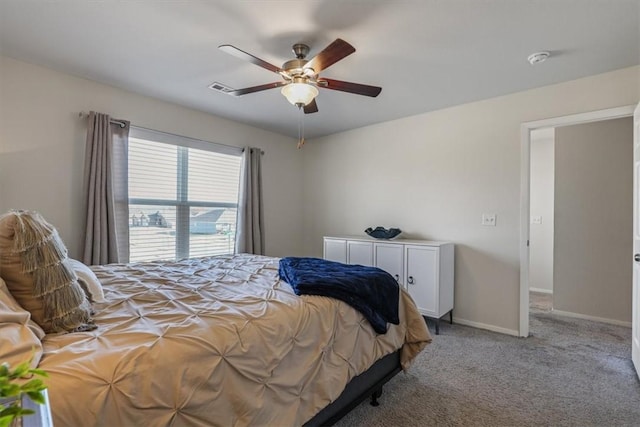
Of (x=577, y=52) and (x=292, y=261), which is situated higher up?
(x=577, y=52)

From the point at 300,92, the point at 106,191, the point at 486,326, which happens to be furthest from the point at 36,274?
the point at 486,326

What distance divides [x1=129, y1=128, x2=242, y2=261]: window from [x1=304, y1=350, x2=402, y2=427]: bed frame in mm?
2670

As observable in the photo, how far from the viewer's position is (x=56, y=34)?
2207mm

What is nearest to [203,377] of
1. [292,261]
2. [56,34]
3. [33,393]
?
[33,393]

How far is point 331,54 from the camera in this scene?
1.91 meters

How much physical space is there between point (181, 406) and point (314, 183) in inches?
160

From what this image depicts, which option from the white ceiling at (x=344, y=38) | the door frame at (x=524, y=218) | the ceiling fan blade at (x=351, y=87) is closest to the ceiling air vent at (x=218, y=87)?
the white ceiling at (x=344, y=38)

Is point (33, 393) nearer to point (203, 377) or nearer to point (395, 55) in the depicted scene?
point (203, 377)

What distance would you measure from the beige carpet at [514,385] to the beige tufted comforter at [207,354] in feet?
1.21

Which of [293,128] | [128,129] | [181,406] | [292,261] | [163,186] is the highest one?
[293,128]

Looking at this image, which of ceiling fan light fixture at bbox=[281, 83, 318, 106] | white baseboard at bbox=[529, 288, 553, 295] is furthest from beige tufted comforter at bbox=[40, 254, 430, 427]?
white baseboard at bbox=[529, 288, 553, 295]

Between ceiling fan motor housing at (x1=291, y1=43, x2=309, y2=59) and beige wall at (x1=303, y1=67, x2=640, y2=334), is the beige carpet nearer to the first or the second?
beige wall at (x1=303, y1=67, x2=640, y2=334)

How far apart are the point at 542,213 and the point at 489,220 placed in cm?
241

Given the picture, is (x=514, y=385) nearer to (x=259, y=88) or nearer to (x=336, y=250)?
(x=336, y=250)
